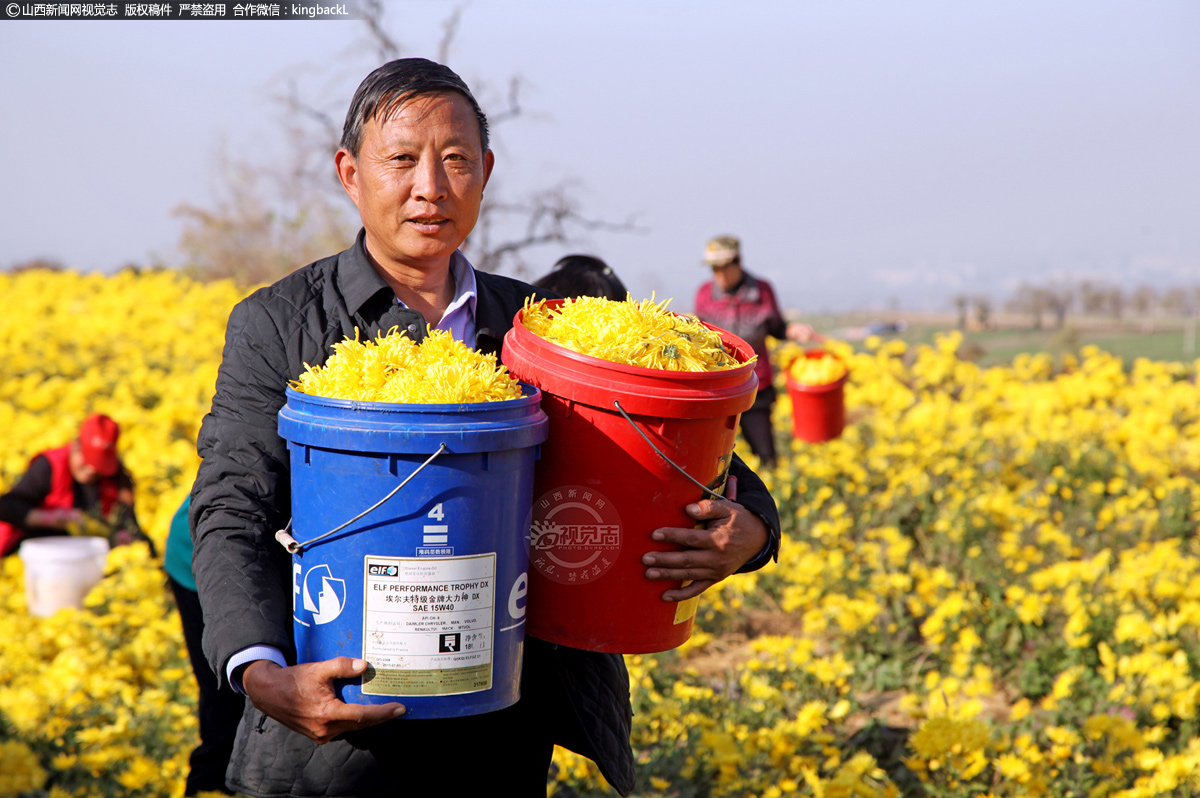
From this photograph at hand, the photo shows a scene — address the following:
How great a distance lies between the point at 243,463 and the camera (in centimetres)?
143

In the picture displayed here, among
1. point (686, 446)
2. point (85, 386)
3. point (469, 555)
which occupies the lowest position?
point (85, 386)

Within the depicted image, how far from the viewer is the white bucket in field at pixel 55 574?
14.6 feet

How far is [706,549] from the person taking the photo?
1530 mm

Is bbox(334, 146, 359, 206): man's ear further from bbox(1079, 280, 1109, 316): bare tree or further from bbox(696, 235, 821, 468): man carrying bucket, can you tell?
bbox(1079, 280, 1109, 316): bare tree

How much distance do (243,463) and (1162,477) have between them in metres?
5.87

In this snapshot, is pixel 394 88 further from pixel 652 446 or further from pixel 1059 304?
pixel 1059 304

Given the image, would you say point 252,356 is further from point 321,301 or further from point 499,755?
point 499,755

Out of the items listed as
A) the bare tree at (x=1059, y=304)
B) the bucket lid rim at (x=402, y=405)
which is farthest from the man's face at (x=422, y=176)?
the bare tree at (x=1059, y=304)

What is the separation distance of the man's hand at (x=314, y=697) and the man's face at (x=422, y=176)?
639 millimetres

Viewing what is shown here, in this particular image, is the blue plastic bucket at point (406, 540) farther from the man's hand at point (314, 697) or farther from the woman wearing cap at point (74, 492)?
the woman wearing cap at point (74, 492)

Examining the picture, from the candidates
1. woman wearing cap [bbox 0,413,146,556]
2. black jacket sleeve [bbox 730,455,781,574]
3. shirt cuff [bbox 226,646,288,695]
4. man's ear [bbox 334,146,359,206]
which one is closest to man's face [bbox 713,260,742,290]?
woman wearing cap [bbox 0,413,146,556]

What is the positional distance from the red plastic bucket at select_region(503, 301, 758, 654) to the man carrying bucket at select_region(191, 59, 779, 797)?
47 millimetres

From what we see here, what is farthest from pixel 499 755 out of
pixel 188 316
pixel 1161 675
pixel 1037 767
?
pixel 188 316

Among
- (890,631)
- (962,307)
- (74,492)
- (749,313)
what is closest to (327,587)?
(890,631)
